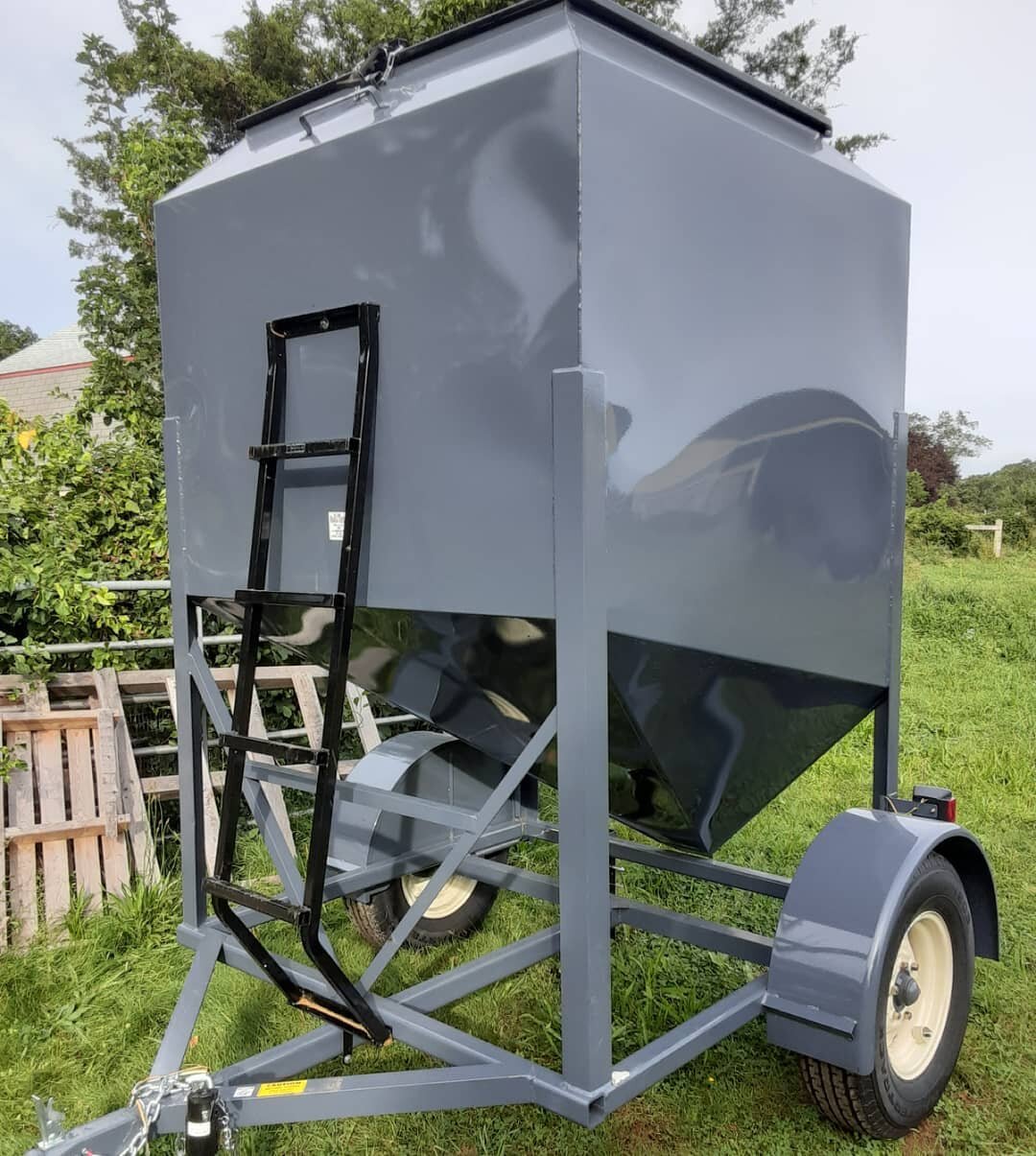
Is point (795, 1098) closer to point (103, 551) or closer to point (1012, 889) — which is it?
point (1012, 889)

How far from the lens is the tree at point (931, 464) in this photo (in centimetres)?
3544

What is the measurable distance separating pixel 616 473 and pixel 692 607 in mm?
442

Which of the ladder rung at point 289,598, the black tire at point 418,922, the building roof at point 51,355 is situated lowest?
the black tire at point 418,922

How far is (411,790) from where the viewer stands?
3648mm

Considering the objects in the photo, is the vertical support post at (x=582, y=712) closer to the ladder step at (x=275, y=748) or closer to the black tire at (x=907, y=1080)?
the ladder step at (x=275, y=748)

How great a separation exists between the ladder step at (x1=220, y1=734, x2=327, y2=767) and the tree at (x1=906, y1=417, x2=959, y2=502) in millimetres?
34526

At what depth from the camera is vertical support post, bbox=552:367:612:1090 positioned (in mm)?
2035

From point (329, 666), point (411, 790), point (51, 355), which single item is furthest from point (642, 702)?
point (51, 355)

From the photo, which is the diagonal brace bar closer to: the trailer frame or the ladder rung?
the trailer frame

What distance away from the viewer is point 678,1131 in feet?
9.31

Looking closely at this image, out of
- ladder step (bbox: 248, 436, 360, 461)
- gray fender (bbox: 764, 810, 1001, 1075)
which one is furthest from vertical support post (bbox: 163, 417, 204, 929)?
gray fender (bbox: 764, 810, 1001, 1075)

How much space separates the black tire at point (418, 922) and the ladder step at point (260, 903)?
1.23 meters

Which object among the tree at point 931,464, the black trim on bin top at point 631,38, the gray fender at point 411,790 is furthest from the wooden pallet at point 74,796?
the tree at point 931,464

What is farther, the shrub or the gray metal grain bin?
the shrub
